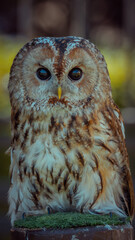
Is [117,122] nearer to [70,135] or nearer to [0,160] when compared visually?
[70,135]

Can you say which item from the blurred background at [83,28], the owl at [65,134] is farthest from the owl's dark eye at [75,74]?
the blurred background at [83,28]

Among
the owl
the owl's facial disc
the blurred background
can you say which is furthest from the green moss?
the blurred background

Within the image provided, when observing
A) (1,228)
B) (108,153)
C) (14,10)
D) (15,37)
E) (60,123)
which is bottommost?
(1,228)

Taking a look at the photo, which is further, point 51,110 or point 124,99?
point 124,99

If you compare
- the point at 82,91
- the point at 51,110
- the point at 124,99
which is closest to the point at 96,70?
the point at 82,91

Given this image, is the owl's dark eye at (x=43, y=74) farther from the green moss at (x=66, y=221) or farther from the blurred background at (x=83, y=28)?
the blurred background at (x=83, y=28)

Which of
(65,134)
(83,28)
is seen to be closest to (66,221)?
(65,134)

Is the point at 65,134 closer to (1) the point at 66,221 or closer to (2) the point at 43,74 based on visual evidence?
(2) the point at 43,74

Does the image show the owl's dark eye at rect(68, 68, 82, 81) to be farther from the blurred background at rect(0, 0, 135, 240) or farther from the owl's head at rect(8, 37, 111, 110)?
the blurred background at rect(0, 0, 135, 240)
